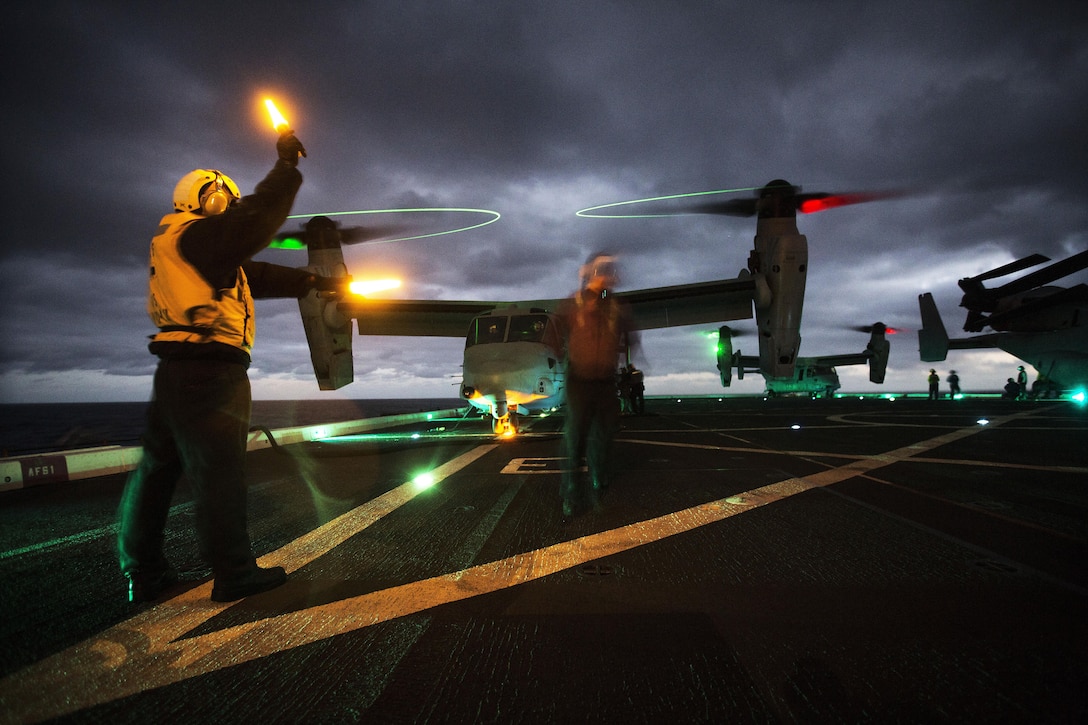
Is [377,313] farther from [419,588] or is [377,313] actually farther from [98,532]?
[419,588]

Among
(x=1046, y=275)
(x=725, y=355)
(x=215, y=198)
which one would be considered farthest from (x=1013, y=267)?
(x=215, y=198)

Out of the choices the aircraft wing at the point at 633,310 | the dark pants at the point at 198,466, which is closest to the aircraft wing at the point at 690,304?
the aircraft wing at the point at 633,310

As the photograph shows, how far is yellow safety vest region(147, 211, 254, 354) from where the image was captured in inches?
87.2

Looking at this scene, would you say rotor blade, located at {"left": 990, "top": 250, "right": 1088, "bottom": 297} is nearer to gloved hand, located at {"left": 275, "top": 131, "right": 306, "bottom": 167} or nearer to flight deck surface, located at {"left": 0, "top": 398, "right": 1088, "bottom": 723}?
flight deck surface, located at {"left": 0, "top": 398, "right": 1088, "bottom": 723}

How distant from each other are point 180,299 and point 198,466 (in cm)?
75

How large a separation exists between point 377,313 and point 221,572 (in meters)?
16.2

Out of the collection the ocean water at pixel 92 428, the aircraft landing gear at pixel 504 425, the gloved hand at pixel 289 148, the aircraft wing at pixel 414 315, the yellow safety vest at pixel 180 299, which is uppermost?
the aircraft wing at pixel 414 315

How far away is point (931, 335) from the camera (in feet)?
109

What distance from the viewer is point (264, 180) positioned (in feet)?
7.66

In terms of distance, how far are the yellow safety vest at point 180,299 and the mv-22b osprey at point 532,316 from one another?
468 cm

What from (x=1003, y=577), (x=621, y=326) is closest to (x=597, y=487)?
(x=621, y=326)

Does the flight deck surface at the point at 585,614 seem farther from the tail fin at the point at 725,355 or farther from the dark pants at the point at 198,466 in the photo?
the tail fin at the point at 725,355

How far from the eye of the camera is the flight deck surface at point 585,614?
1.34 m

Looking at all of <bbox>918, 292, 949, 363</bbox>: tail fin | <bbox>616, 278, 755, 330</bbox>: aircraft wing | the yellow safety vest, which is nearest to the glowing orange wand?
the yellow safety vest
